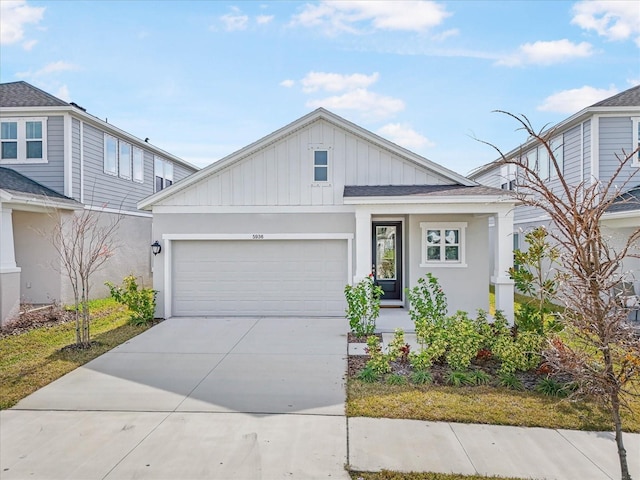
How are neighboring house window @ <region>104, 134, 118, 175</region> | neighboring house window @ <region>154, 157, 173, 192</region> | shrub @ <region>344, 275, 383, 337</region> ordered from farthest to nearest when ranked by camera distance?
neighboring house window @ <region>154, 157, 173, 192</region>, neighboring house window @ <region>104, 134, 118, 175</region>, shrub @ <region>344, 275, 383, 337</region>

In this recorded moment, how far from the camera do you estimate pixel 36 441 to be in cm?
455

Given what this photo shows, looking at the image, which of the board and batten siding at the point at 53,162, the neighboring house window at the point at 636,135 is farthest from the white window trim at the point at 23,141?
the neighboring house window at the point at 636,135

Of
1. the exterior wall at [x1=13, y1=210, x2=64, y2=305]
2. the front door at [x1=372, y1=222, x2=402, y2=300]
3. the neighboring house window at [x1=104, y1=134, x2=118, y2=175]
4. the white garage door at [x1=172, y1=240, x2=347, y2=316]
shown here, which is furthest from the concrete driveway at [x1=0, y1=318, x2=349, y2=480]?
the neighboring house window at [x1=104, y1=134, x2=118, y2=175]

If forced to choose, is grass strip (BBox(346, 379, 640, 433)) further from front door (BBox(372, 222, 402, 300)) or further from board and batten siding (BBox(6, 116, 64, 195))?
board and batten siding (BBox(6, 116, 64, 195))

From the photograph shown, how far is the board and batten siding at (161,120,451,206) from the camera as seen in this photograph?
37.2 feet

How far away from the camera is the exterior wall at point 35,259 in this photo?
12.6 meters

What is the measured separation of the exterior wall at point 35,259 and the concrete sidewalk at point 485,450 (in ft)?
36.8

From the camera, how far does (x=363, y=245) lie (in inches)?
392

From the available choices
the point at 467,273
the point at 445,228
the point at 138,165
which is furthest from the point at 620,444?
the point at 138,165

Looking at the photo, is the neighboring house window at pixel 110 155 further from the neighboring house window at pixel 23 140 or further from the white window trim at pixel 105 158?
the neighboring house window at pixel 23 140

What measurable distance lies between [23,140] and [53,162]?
4.06 feet

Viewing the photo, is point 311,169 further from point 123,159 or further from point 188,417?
point 123,159

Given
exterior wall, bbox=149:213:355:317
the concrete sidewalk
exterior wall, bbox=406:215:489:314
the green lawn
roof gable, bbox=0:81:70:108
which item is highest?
roof gable, bbox=0:81:70:108

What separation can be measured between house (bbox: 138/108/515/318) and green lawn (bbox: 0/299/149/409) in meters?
1.54
